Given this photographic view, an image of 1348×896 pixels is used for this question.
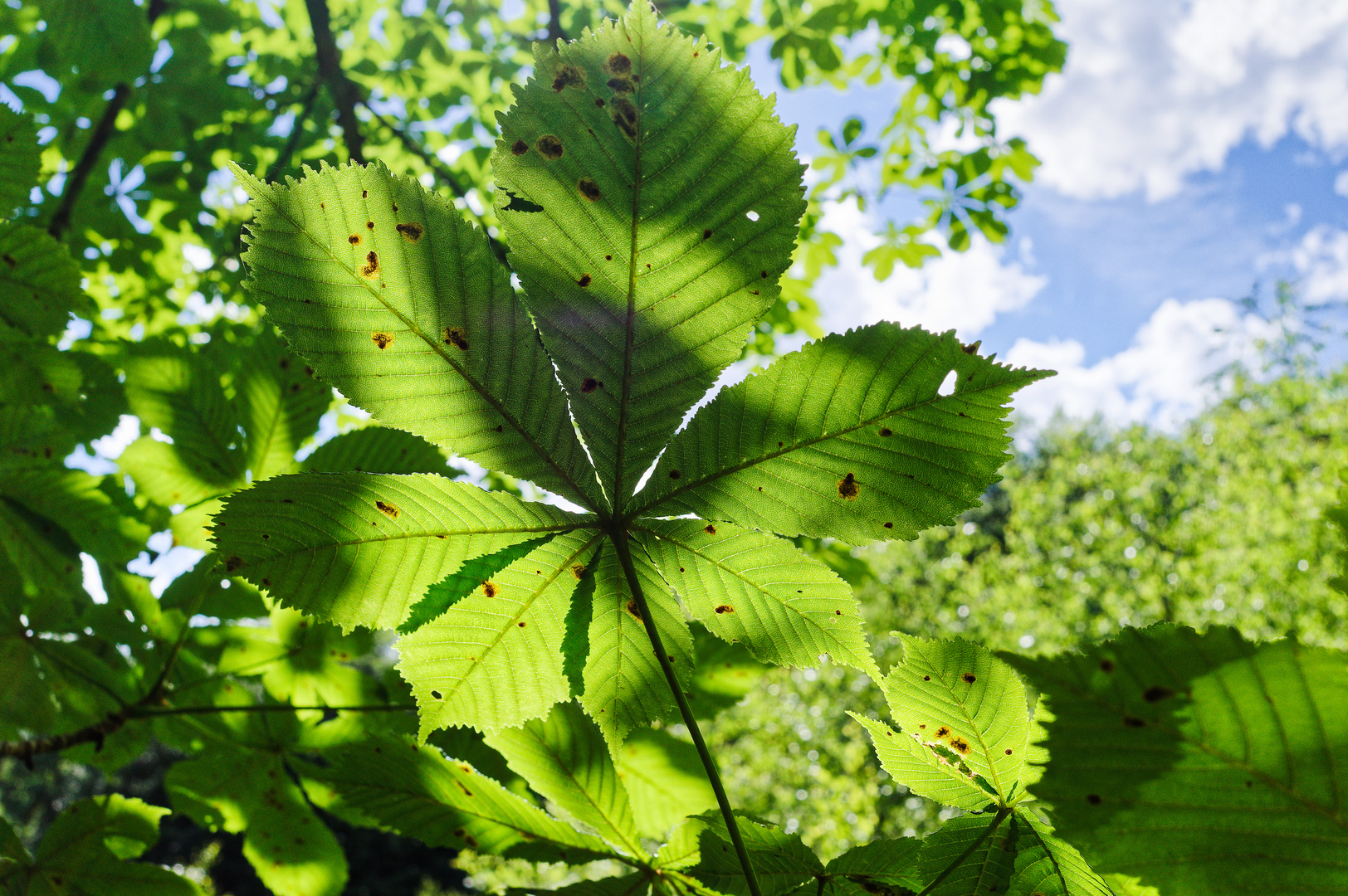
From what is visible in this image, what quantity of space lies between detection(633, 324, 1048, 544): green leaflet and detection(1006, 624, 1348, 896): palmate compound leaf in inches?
8.8

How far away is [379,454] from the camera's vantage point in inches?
46.6

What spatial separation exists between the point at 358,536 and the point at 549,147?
390 millimetres

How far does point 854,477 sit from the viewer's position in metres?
0.65

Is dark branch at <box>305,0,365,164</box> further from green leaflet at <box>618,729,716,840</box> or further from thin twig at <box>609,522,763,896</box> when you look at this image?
thin twig at <box>609,522,763,896</box>

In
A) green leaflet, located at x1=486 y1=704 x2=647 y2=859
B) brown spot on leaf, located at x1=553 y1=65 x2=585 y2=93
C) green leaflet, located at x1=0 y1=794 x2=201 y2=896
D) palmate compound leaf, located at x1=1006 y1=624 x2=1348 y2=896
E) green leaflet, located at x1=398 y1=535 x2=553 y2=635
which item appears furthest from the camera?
green leaflet, located at x1=0 y1=794 x2=201 y2=896

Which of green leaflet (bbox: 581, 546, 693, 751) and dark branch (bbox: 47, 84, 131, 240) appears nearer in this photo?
green leaflet (bbox: 581, 546, 693, 751)

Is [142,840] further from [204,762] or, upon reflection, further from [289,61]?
[289,61]

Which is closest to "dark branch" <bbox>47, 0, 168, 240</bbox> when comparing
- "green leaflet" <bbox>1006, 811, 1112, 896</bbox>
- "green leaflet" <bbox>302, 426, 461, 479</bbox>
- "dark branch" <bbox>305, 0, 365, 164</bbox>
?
"dark branch" <bbox>305, 0, 365, 164</bbox>

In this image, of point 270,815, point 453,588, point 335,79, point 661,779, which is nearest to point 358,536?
point 453,588

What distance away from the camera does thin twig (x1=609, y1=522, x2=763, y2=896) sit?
2.02 feet

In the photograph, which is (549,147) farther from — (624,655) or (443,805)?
(443,805)

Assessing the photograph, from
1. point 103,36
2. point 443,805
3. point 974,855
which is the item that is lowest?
point 443,805

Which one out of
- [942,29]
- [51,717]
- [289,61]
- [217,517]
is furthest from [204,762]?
[942,29]

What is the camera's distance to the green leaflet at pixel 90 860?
1.29 meters
